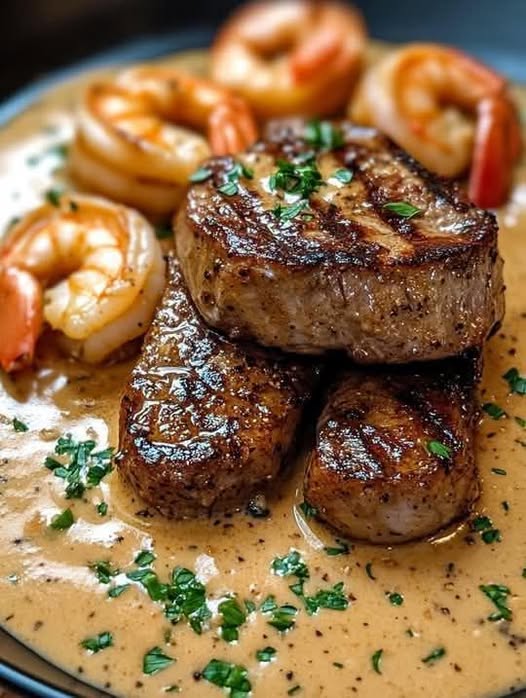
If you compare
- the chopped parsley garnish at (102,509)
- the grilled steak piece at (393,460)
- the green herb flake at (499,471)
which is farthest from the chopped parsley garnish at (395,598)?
the chopped parsley garnish at (102,509)

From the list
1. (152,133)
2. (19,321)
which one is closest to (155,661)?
(19,321)

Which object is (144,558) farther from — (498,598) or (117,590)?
(498,598)

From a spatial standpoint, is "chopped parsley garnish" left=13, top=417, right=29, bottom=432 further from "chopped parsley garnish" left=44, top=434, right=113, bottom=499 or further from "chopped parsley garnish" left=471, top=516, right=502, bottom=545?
"chopped parsley garnish" left=471, top=516, right=502, bottom=545

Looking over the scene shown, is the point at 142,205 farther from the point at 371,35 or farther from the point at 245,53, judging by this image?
the point at 371,35

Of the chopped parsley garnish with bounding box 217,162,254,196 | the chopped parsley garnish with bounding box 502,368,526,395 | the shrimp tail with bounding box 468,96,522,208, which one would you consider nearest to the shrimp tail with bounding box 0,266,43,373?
the chopped parsley garnish with bounding box 217,162,254,196

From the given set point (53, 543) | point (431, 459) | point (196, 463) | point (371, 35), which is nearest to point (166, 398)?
point (196, 463)
